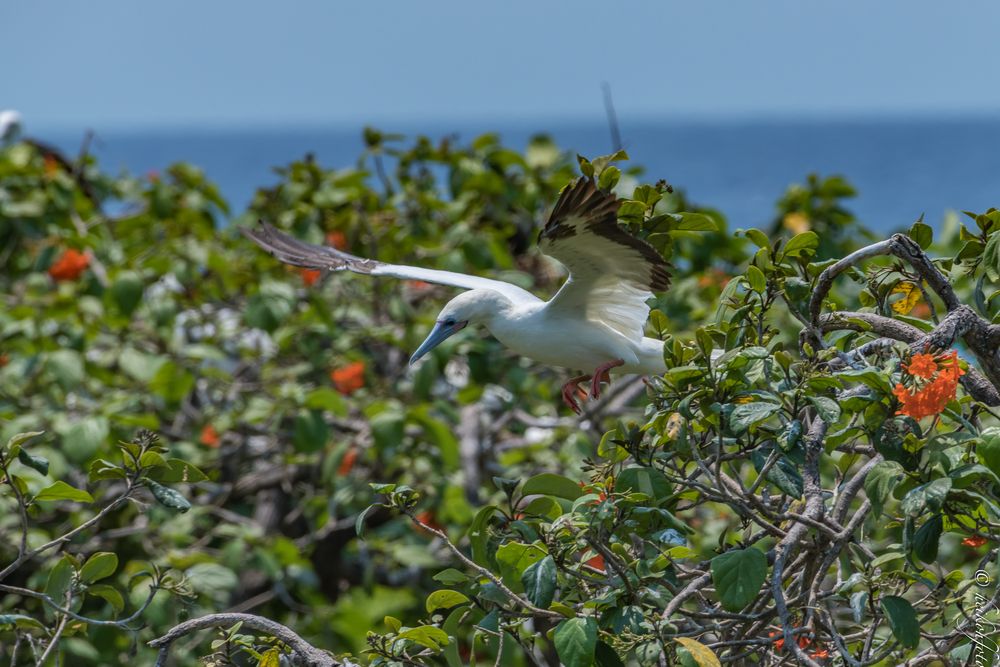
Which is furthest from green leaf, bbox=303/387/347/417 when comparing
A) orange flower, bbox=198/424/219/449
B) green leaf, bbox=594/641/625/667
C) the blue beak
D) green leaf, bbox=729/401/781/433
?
green leaf, bbox=729/401/781/433

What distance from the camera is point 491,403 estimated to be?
4969 millimetres

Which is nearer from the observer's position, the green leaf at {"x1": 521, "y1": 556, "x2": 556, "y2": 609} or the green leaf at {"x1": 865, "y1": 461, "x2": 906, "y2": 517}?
the green leaf at {"x1": 865, "y1": 461, "x2": 906, "y2": 517}

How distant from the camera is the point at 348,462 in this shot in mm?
4578

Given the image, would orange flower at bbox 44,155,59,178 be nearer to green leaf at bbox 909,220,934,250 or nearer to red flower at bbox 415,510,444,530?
red flower at bbox 415,510,444,530

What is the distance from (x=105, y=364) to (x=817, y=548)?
141 inches

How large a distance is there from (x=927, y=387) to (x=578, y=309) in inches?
48.6

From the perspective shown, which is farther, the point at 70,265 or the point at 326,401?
the point at 70,265

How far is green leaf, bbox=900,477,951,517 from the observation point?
1551 millimetres

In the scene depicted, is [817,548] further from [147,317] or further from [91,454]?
[147,317]

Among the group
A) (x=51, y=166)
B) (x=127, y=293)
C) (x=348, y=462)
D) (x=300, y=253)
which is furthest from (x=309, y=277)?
(x=51, y=166)

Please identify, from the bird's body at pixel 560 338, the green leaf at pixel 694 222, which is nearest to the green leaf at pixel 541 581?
the green leaf at pixel 694 222

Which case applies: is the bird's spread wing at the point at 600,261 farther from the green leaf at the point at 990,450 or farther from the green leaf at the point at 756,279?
the green leaf at the point at 990,450

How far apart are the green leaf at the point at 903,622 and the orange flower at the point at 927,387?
281mm

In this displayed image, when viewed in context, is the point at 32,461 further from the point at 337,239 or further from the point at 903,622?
the point at 337,239
